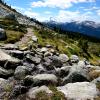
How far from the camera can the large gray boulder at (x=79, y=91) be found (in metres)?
27.4

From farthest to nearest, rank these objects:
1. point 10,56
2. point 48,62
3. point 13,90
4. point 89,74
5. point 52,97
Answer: point 48,62
point 10,56
point 89,74
point 13,90
point 52,97

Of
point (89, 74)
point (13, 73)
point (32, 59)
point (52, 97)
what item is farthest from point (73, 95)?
point (32, 59)

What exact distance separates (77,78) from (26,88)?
6985 millimetres

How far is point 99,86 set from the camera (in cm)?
3034

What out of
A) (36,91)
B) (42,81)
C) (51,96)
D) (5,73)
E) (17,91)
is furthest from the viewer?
(5,73)

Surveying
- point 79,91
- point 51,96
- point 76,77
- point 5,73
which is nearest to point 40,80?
point 51,96

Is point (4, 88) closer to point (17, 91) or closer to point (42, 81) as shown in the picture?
point (17, 91)

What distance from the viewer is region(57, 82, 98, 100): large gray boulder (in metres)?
27.4

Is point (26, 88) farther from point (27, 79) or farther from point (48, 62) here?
point (48, 62)

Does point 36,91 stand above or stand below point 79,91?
below

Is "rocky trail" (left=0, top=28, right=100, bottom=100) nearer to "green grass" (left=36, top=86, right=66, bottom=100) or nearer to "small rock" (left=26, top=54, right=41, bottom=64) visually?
"green grass" (left=36, top=86, right=66, bottom=100)

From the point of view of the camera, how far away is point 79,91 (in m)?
28.7

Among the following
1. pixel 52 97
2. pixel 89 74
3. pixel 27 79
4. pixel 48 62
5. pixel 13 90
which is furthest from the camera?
pixel 48 62

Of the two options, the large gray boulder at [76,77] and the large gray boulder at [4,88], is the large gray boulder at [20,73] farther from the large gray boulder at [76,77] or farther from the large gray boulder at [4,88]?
the large gray boulder at [76,77]
